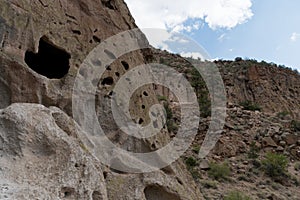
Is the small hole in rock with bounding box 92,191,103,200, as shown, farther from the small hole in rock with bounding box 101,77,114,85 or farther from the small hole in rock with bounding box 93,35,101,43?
the small hole in rock with bounding box 93,35,101,43

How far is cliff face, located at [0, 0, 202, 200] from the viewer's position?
441 centimetres

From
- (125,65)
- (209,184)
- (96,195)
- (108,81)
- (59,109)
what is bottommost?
(96,195)

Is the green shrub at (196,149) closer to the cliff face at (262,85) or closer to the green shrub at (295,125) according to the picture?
the green shrub at (295,125)

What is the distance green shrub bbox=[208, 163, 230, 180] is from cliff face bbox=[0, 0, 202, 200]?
7530mm

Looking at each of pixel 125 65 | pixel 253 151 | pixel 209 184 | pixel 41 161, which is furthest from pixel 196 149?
pixel 41 161

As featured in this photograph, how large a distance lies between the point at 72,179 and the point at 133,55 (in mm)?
3735

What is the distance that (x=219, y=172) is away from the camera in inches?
584

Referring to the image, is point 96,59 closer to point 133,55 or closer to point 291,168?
point 133,55

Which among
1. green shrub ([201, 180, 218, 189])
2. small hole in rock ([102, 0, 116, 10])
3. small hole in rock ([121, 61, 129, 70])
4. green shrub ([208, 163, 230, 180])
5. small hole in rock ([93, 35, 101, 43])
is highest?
small hole in rock ([102, 0, 116, 10])

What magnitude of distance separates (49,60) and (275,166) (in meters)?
11.3

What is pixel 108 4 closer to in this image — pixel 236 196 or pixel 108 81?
pixel 108 81

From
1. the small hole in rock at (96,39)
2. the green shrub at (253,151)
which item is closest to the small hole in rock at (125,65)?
the small hole in rock at (96,39)

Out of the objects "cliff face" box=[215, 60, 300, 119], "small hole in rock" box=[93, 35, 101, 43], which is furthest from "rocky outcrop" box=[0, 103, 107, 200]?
"cliff face" box=[215, 60, 300, 119]

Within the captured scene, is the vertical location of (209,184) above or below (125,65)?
below
